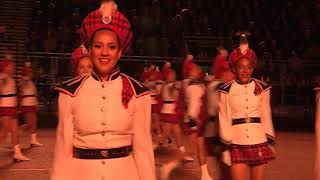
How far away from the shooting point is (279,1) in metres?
28.1

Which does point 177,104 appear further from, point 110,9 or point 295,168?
point 110,9

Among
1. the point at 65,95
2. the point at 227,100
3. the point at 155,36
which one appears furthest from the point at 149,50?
the point at 65,95

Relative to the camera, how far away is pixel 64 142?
145 inches

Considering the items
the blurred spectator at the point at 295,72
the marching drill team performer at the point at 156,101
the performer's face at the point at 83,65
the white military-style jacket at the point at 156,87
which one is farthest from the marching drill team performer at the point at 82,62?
the blurred spectator at the point at 295,72

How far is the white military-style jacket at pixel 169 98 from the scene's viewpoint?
12.2 metres

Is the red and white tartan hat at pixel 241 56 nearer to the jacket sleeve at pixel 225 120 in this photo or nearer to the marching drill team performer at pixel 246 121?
the marching drill team performer at pixel 246 121

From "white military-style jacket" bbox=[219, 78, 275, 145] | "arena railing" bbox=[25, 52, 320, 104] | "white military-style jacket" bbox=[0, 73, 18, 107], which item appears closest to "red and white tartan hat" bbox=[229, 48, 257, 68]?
"white military-style jacket" bbox=[219, 78, 275, 145]

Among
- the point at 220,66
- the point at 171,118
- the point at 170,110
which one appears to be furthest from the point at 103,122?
the point at 170,110

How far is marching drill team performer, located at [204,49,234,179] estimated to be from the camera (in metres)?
7.40

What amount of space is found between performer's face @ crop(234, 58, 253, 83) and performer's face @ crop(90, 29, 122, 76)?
3.00 m

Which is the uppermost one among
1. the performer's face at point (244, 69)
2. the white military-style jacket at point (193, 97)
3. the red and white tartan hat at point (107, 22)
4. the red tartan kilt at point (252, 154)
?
the red and white tartan hat at point (107, 22)

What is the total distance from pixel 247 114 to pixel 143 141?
296cm

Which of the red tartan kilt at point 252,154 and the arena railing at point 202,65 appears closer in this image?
the red tartan kilt at point 252,154

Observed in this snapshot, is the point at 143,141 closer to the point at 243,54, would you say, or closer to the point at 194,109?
the point at 243,54
